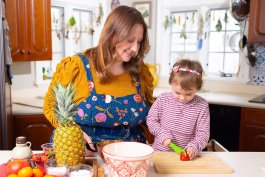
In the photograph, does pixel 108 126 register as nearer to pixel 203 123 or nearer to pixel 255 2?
pixel 203 123

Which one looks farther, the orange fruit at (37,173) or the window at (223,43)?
the window at (223,43)

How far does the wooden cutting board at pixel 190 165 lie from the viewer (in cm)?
111

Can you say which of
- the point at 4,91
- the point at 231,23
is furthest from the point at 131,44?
the point at 231,23

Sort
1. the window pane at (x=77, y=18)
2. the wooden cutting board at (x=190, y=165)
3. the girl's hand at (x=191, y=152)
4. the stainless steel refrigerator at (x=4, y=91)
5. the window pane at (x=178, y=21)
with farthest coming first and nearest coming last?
the window pane at (x=178, y=21) < the window pane at (x=77, y=18) < the stainless steel refrigerator at (x=4, y=91) < the girl's hand at (x=191, y=152) < the wooden cutting board at (x=190, y=165)

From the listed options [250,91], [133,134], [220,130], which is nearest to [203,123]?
[133,134]

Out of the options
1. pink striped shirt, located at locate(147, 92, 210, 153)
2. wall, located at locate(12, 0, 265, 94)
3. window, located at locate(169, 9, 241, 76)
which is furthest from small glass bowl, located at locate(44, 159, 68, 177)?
window, located at locate(169, 9, 241, 76)

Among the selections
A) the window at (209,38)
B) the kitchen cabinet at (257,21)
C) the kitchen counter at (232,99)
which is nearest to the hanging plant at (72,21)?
the window at (209,38)

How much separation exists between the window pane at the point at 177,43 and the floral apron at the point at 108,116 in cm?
244

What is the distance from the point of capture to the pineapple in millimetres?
984

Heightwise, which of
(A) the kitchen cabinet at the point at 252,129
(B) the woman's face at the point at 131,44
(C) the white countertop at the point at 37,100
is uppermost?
(B) the woman's face at the point at 131,44

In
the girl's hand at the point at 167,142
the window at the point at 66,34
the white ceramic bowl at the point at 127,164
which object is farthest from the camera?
the window at the point at 66,34

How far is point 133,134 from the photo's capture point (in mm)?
1502

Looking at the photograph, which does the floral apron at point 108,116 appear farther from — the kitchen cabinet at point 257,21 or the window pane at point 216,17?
the window pane at point 216,17

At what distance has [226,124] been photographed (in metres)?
2.82
